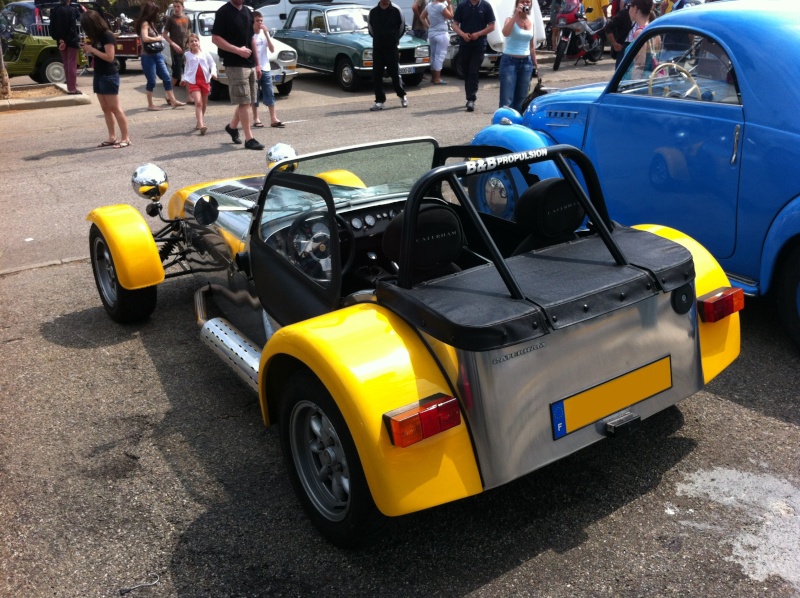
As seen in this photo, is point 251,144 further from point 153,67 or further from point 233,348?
point 233,348

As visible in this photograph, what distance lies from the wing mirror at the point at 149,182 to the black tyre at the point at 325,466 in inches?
106

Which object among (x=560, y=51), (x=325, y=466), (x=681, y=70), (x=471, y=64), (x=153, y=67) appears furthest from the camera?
(x=560, y=51)

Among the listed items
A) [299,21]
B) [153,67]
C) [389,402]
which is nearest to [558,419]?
[389,402]

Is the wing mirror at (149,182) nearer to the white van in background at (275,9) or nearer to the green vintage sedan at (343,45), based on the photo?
the green vintage sedan at (343,45)

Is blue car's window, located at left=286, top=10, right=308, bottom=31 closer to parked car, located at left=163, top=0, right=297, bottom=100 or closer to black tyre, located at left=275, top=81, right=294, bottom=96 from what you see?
parked car, located at left=163, top=0, right=297, bottom=100

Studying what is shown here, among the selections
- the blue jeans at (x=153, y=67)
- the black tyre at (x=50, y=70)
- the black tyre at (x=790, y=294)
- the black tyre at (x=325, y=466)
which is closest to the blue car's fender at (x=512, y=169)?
the black tyre at (x=790, y=294)

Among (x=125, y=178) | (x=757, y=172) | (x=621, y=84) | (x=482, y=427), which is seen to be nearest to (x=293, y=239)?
(x=482, y=427)

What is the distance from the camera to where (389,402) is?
2.62m

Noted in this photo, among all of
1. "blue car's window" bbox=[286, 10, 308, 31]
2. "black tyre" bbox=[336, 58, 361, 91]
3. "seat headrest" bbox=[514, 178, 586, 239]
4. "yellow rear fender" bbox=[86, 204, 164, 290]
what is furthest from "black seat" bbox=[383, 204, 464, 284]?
"blue car's window" bbox=[286, 10, 308, 31]

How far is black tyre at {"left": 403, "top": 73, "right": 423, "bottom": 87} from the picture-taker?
15.4 metres

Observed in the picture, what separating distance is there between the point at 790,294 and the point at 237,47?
7519mm

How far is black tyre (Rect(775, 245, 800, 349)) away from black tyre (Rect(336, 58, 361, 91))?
466 inches

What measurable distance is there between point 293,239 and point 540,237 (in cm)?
115

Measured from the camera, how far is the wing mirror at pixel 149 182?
5.27 metres
